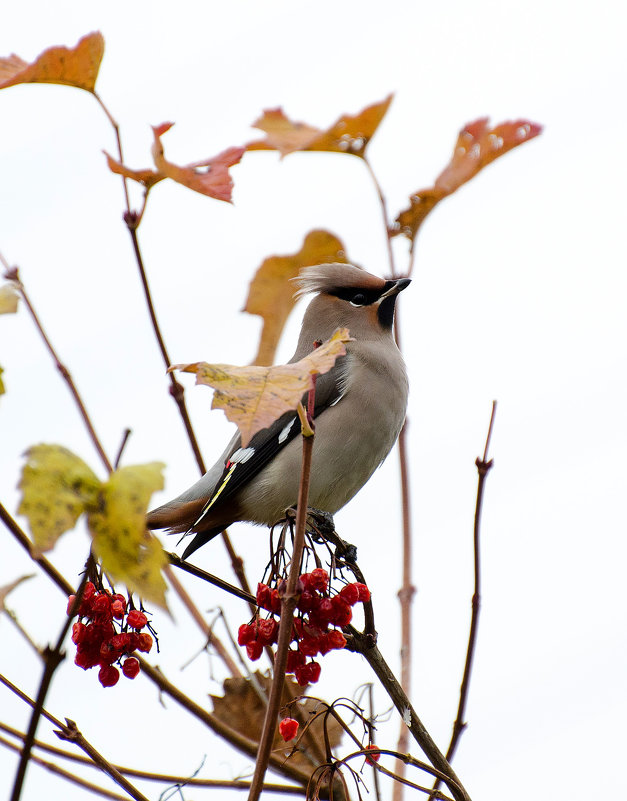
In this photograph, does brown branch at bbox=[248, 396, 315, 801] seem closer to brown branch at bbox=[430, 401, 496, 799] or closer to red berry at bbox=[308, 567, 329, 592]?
red berry at bbox=[308, 567, 329, 592]

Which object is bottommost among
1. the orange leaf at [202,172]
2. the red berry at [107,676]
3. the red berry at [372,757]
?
the red berry at [372,757]

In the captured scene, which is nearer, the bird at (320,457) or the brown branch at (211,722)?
the brown branch at (211,722)

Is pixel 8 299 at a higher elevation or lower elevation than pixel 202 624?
lower

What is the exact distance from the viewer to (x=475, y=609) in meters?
1.71

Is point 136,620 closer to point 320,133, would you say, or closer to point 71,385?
point 71,385

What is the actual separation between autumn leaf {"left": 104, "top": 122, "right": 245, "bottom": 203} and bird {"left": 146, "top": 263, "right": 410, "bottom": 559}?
1322mm

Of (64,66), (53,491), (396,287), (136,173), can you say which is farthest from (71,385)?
(396,287)

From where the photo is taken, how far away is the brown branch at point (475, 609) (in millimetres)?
1646

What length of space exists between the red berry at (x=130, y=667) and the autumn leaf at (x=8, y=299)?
662 millimetres

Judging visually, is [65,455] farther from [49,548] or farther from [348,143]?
[348,143]

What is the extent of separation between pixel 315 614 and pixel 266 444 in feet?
5.79

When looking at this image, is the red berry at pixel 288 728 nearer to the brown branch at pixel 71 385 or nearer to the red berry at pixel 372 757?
the red berry at pixel 372 757

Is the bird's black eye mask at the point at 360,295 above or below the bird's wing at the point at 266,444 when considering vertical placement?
above

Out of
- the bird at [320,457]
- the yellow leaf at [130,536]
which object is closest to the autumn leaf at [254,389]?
the yellow leaf at [130,536]
